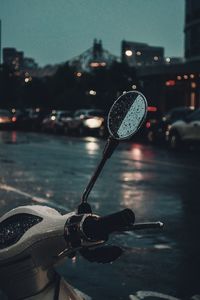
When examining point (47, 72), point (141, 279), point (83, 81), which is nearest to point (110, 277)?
point (141, 279)

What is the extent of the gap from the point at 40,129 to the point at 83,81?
793 inches

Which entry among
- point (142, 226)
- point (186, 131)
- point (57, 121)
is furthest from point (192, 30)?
point (142, 226)

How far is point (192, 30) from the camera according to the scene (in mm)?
62844

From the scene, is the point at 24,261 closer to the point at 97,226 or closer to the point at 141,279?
the point at 97,226

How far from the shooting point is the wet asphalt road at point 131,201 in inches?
251

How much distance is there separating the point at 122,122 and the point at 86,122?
39596mm

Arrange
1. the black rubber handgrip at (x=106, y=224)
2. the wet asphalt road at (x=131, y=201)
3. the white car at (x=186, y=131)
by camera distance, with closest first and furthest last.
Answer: the black rubber handgrip at (x=106, y=224), the wet asphalt road at (x=131, y=201), the white car at (x=186, y=131)

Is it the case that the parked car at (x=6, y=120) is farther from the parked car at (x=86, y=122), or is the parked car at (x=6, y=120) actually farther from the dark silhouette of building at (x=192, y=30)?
the dark silhouette of building at (x=192, y=30)

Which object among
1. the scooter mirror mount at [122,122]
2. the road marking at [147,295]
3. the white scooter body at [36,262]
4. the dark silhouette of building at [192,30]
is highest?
the dark silhouette of building at [192,30]

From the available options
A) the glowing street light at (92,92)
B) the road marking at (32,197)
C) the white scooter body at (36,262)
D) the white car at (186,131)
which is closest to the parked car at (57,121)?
the glowing street light at (92,92)

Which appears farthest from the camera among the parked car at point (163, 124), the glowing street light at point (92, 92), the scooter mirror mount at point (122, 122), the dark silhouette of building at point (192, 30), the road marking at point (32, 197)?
the glowing street light at point (92, 92)

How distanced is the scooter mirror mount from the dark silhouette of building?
192 ft

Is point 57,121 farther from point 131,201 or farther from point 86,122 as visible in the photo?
point 131,201

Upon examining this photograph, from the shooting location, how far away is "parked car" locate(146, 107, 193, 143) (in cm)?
3203
